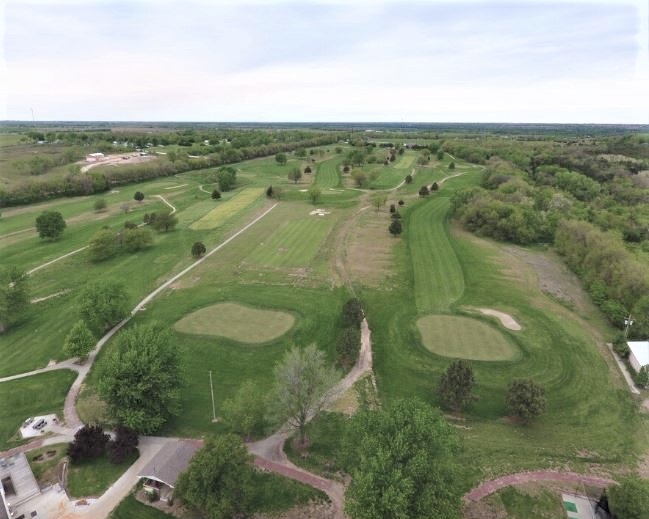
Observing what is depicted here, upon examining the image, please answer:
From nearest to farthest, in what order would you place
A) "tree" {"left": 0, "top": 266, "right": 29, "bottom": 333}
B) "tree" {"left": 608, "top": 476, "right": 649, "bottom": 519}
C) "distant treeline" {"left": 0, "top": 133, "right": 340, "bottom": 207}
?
1. "tree" {"left": 608, "top": 476, "right": 649, "bottom": 519}
2. "tree" {"left": 0, "top": 266, "right": 29, "bottom": 333}
3. "distant treeline" {"left": 0, "top": 133, "right": 340, "bottom": 207}

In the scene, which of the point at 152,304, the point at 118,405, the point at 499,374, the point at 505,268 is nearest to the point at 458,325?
the point at 499,374

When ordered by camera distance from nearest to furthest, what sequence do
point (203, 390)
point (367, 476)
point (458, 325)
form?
point (367, 476), point (203, 390), point (458, 325)

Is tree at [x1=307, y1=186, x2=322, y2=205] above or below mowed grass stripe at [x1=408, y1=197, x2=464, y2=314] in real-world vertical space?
above

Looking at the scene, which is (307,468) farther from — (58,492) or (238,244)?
(238,244)

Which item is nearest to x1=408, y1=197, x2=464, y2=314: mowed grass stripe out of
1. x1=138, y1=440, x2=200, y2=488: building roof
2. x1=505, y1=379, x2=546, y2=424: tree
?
x1=505, y1=379, x2=546, y2=424: tree

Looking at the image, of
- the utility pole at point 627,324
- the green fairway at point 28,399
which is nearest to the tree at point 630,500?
the utility pole at point 627,324

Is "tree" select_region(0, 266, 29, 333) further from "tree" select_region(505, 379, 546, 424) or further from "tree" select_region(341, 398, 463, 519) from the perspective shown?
"tree" select_region(505, 379, 546, 424)

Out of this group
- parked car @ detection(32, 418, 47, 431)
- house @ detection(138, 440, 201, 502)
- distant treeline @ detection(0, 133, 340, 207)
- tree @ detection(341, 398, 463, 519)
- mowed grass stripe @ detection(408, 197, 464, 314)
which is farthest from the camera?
distant treeline @ detection(0, 133, 340, 207)
